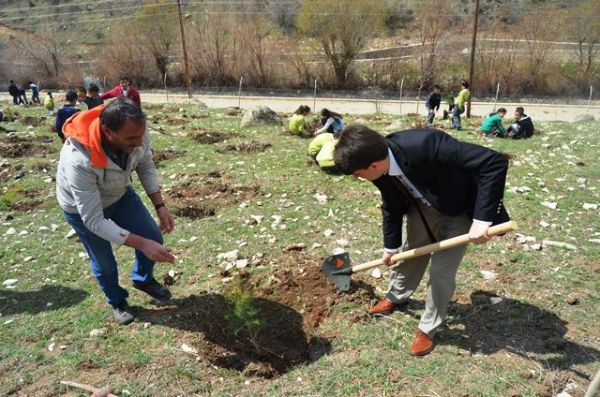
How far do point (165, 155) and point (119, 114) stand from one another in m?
6.23

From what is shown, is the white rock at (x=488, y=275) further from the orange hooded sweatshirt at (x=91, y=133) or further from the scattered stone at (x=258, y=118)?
the scattered stone at (x=258, y=118)

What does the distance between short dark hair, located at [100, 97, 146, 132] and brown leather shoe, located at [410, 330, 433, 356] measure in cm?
226

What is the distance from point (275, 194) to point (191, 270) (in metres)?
2.14

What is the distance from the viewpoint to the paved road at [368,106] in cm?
1952

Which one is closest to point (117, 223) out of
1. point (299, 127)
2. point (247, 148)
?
point (247, 148)

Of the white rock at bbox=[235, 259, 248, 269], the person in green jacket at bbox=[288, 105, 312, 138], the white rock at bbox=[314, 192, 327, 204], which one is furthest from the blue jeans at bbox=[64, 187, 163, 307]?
the person in green jacket at bbox=[288, 105, 312, 138]

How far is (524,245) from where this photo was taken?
14.2ft

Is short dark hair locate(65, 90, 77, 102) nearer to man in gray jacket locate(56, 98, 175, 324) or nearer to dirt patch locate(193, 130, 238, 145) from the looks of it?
dirt patch locate(193, 130, 238, 145)

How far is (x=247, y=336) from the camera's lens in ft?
10.7

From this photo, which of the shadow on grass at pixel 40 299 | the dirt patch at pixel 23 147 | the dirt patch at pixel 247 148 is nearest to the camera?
the shadow on grass at pixel 40 299

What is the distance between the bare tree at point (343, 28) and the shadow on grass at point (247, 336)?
25.3 metres

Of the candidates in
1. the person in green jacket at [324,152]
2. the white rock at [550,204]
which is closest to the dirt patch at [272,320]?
the white rock at [550,204]

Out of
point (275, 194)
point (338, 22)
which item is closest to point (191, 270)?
point (275, 194)

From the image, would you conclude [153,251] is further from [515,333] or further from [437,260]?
[515,333]
